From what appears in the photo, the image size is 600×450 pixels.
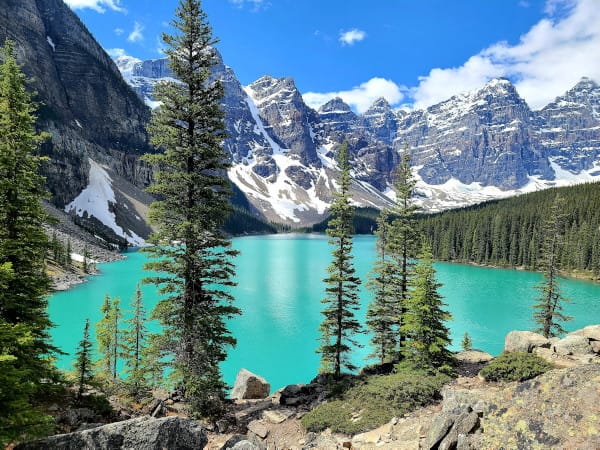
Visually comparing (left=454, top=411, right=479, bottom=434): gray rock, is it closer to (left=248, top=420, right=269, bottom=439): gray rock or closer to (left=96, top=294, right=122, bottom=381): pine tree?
(left=248, top=420, right=269, bottom=439): gray rock

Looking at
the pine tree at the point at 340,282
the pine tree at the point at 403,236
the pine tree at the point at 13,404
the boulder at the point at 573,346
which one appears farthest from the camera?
the pine tree at the point at 403,236

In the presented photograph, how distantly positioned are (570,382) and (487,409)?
62.5 inches

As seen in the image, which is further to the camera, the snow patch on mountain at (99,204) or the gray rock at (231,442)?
the snow patch on mountain at (99,204)

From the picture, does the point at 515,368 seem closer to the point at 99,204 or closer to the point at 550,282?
the point at 550,282

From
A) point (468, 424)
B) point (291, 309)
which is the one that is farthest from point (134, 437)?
point (291, 309)

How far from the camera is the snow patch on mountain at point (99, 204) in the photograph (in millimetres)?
152375

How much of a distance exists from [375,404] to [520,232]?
5178 inches

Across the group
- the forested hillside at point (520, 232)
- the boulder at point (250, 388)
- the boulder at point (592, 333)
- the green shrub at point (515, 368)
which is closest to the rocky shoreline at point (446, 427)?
the green shrub at point (515, 368)

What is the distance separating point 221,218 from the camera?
15703mm

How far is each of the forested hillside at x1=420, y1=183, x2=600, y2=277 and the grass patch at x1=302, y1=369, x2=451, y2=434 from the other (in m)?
103

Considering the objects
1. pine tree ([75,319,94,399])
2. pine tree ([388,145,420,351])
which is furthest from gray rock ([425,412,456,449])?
pine tree ([388,145,420,351])

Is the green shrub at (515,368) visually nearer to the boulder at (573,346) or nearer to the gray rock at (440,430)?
the boulder at (573,346)

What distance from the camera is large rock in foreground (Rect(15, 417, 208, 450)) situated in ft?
24.3

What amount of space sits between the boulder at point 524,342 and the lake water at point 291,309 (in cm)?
1575
